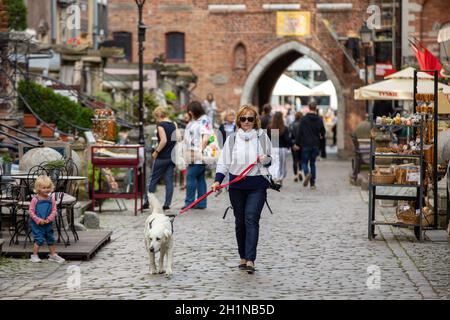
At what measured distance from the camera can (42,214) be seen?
40.3 ft

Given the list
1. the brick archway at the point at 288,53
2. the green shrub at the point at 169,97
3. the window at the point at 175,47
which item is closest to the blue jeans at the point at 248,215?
the green shrub at the point at 169,97

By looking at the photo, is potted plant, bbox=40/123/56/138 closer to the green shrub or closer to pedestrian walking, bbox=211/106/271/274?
pedestrian walking, bbox=211/106/271/274

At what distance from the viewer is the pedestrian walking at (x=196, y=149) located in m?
18.7

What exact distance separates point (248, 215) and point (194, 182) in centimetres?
719

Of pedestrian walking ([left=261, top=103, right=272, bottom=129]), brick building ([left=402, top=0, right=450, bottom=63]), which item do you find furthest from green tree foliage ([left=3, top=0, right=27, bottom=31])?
brick building ([left=402, top=0, right=450, bottom=63])

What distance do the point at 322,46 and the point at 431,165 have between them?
30.6 m

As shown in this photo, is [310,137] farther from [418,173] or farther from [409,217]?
[418,173]

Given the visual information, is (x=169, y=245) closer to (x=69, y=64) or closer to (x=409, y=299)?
(x=409, y=299)

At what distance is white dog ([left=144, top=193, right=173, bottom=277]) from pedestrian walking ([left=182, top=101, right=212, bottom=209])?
7024 mm

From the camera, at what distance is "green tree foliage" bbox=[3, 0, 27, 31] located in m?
24.3

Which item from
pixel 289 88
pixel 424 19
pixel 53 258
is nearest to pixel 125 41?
pixel 289 88

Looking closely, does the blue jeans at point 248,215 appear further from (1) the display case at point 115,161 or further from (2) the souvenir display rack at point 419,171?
(1) the display case at point 115,161

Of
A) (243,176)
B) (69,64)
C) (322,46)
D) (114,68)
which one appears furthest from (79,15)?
(243,176)

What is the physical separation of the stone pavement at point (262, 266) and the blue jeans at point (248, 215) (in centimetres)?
27
